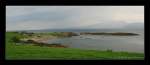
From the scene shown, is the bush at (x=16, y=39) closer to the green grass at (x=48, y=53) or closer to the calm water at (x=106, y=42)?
the green grass at (x=48, y=53)

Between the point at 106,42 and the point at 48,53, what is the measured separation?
1.82ft

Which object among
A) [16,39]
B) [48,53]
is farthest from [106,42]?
[16,39]

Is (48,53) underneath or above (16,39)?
underneath

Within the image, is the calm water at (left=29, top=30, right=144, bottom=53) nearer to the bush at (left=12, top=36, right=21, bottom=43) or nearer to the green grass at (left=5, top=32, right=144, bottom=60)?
the green grass at (left=5, top=32, right=144, bottom=60)

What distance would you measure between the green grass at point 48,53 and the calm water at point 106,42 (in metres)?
0.05

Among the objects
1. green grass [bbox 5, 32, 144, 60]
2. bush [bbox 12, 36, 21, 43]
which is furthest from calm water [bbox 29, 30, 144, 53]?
bush [bbox 12, 36, 21, 43]

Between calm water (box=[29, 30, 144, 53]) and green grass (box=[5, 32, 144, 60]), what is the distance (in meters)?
0.05

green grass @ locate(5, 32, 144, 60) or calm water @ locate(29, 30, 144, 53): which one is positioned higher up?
calm water @ locate(29, 30, 144, 53)

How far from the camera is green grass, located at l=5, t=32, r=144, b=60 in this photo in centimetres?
258

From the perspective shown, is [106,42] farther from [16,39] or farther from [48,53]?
[16,39]

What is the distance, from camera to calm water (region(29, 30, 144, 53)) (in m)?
2.58

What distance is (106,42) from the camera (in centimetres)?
260

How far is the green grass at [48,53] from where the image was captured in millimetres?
2582
